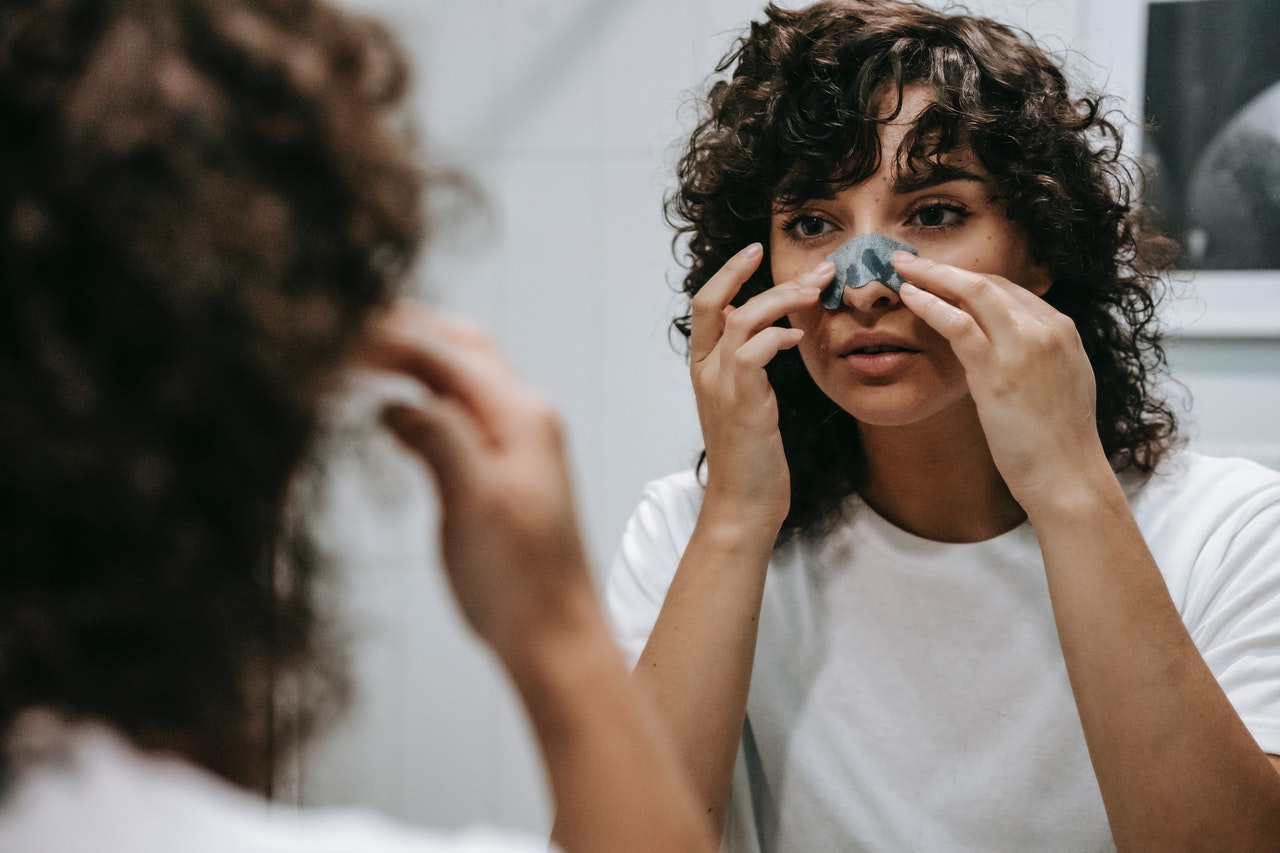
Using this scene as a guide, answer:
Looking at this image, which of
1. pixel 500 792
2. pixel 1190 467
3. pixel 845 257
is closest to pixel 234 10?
pixel 845 257

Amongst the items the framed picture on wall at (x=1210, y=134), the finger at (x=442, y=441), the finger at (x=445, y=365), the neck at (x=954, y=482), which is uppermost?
the framed picture on wall at (x=1210, y=134)

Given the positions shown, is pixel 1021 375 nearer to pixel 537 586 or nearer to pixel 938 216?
pixel 938 216

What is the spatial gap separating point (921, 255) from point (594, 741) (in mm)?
611

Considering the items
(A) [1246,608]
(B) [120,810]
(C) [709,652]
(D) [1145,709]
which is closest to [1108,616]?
(D) [1145,709]

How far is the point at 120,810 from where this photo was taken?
359 millimetres

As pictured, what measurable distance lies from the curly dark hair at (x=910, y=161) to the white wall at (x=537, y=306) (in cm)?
44

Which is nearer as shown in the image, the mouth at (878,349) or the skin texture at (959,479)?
the skin texture at (959,479)

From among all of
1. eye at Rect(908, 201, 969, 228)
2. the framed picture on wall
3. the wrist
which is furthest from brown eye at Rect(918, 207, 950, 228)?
the framed picture on wall

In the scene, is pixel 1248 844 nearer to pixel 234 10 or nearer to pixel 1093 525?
pixel 1093 525

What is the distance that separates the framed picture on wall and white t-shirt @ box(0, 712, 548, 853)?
4.15ft

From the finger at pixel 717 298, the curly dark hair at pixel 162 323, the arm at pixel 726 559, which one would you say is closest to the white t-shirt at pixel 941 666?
the arm at pixel 726 559

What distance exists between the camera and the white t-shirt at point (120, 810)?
1.16ft

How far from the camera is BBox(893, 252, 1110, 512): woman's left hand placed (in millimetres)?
803

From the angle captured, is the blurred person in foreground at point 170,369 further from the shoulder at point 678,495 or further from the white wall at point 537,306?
the white wall at point 537,306
